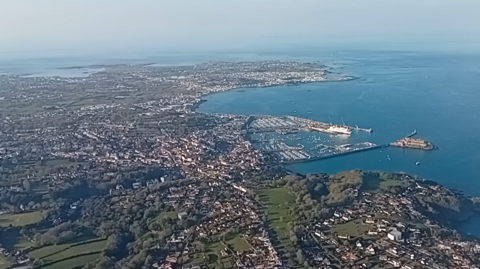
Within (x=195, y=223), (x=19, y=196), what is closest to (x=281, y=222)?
(x=195, y=223)

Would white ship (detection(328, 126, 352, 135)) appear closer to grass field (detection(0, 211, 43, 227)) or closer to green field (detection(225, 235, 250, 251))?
green field (detection(225, 235, 250, 251))

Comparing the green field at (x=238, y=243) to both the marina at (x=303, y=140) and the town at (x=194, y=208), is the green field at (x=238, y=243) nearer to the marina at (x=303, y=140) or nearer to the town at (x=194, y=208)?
the town at (x=194, y=208)

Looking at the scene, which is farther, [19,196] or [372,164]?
[372,164]

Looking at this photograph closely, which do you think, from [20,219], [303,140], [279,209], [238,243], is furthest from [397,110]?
[20,219]

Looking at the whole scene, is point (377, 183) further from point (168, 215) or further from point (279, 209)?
point (168, 215)

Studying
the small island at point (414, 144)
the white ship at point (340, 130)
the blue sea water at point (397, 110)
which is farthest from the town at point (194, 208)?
the small island at point (414, 144)

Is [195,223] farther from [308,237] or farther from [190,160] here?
[190,160]

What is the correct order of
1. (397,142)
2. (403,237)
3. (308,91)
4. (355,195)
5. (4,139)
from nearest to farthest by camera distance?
(403,237) → (355,195) → (397,142) → (4,139) → (308,91)
